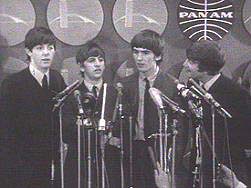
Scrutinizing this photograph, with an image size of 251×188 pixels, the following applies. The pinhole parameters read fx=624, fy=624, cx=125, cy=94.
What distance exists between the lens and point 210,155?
16.0 ft

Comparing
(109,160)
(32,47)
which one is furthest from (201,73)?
(32,47)

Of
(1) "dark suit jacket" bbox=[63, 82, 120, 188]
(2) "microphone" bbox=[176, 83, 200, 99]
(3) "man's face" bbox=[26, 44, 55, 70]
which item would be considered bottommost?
(1) "dark suit jacket" bbox=[63, 82, 120, 188]

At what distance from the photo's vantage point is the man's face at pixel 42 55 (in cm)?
483

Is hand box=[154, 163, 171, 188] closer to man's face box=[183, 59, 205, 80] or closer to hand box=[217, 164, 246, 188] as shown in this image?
hand box=[217, 164, 246, 188]

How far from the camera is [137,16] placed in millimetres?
4812

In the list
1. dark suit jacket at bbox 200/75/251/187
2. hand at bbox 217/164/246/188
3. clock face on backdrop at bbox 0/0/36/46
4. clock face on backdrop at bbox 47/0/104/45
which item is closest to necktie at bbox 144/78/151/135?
dark suit jacket at bbox 200/75/251/187

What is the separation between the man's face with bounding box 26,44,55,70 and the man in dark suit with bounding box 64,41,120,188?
0.27 metres

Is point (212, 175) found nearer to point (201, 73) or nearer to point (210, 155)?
point (210, 155)

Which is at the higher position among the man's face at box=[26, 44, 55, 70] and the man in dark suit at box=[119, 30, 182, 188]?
the man's face at box=[26, 44, 55, 70]

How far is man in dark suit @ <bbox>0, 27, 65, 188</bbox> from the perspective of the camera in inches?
191

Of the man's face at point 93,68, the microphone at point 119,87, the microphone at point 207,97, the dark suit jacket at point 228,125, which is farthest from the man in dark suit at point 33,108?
the dark suit jacket at point 228,125

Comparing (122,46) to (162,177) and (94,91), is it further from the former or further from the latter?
(162,177)

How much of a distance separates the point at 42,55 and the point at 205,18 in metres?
1.30

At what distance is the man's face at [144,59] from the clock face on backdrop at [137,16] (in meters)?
0.13
